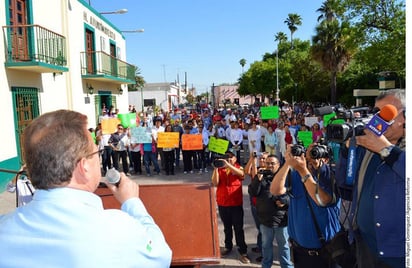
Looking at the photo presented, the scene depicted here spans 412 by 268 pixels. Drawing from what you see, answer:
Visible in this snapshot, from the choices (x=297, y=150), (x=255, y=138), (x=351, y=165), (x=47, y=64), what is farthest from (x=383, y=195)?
(x=47, y=64)

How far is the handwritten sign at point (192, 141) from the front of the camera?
10.5 m

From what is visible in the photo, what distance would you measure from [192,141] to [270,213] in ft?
22.0

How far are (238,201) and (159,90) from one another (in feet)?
158

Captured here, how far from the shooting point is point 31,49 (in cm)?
1013

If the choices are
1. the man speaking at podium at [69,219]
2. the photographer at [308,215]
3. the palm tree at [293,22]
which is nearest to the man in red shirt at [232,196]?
the photographer at [308,215]

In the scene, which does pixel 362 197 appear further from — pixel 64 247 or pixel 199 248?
pixel 64 247

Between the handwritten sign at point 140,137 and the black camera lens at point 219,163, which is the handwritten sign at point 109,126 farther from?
the black camera lens at point 219,163

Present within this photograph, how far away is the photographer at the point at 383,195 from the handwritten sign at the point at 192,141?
8.21 meters

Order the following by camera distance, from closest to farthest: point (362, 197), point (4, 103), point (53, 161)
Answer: point (53, 161), point (362, 197), point (4, 103)

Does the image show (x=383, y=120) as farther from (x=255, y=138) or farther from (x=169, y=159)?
(x=169, y=159)

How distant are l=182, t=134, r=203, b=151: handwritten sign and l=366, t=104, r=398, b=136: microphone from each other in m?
8.54

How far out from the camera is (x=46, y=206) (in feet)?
3.84

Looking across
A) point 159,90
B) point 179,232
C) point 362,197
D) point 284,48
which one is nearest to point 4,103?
point 179,232

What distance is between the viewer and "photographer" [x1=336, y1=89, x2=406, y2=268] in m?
2.08
